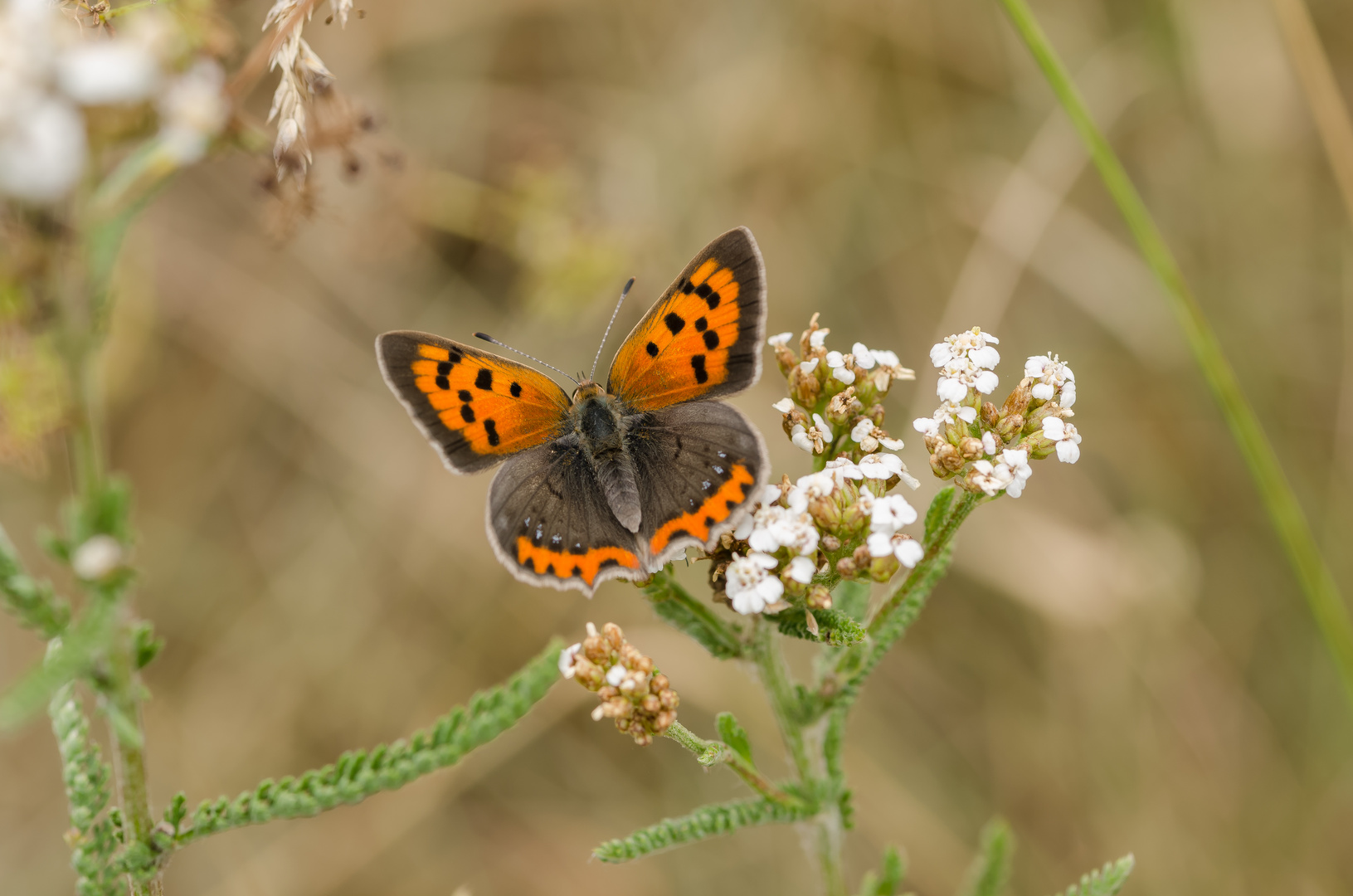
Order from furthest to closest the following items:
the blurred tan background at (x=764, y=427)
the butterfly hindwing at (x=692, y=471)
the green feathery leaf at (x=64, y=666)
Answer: the blurred tan background at (x=764, y=427)
the butterfly hindwing at (x=692, y=471)
the green feathery leaf at (x=64, y=666)

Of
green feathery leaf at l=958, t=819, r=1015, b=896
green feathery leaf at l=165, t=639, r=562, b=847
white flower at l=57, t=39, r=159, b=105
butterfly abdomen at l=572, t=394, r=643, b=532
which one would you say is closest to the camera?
white flower at l=57, t=39, r=159, b=105

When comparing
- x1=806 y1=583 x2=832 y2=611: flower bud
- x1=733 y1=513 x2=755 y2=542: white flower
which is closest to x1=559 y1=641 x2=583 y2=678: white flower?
x1=733 y1=513 x2=755 y2=542: white flower

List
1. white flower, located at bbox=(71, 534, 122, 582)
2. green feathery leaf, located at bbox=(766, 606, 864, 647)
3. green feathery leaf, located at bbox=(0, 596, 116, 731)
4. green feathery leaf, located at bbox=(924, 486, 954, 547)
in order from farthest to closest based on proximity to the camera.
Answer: green feathery leaf, located at bbox=(924, 486, 954, 547) → green feathery leaf, located at bbox=(766, 606, 864, 647) → white flower, located at bbox=(71, 534, 122, 582) → green feathery leaf, located at bbox=(0, 596, 116, 731)

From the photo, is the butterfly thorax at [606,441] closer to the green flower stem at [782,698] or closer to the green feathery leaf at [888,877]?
the green flower stem at [782,698]

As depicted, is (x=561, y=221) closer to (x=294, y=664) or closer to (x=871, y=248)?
(x=871, y=248)

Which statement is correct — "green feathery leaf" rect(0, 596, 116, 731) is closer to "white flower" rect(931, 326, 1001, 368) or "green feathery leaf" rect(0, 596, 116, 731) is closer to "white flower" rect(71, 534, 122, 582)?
"white flower" rect(71, 534, 122, 582)

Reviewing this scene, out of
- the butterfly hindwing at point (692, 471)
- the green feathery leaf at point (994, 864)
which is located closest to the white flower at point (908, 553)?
the butterfly hindwing at point (692, 471)
